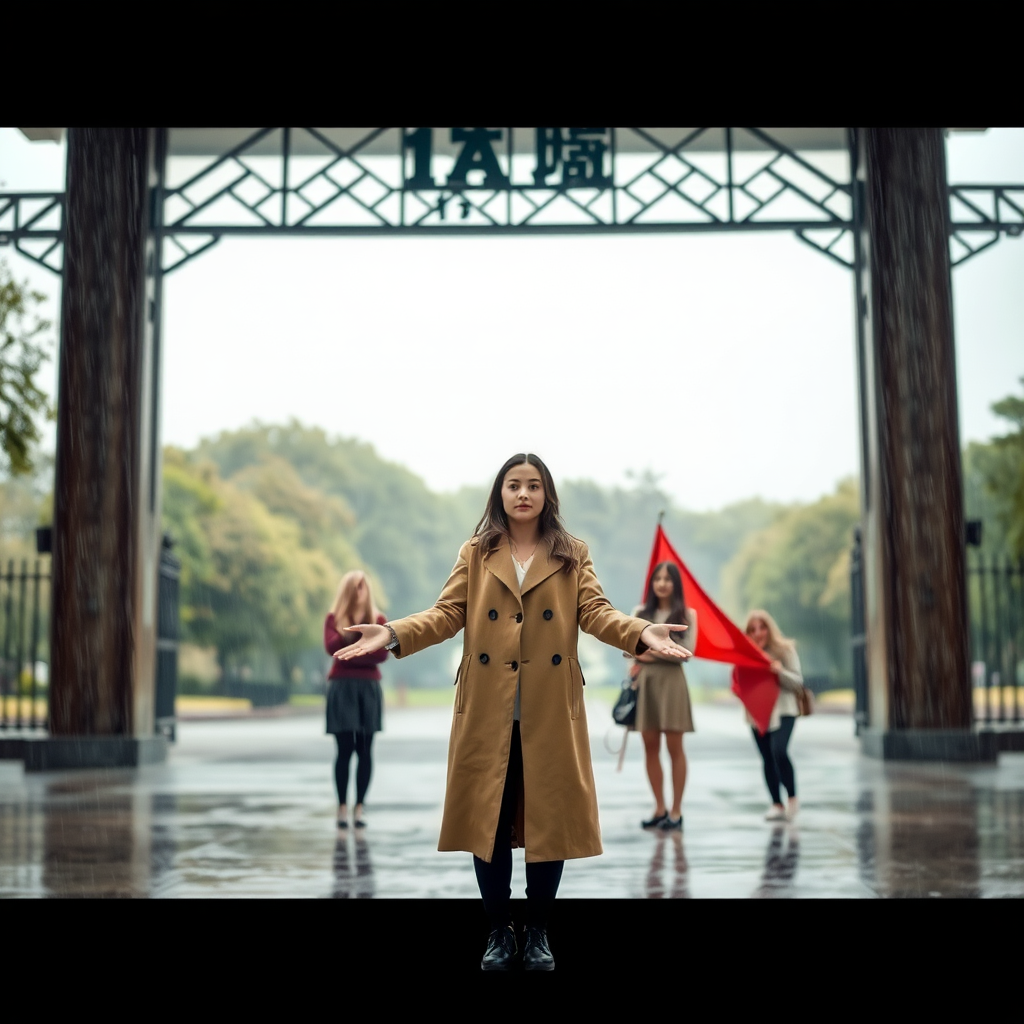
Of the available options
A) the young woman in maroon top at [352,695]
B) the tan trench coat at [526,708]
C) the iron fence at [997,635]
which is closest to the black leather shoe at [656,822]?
the young woman in maroon top at [352,695]

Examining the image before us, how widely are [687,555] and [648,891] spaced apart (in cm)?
11019

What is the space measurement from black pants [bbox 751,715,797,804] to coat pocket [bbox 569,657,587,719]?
5.00 meters

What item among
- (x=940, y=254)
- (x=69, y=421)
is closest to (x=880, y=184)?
(x=940, y=254)

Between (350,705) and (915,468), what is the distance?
913cm

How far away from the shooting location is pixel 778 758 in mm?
9250

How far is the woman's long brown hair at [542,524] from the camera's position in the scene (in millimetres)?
4656

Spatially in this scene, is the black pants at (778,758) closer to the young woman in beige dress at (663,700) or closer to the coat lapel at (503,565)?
the young woman in beige dress at (663,700)

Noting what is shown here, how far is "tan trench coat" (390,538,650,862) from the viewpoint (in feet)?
14.5

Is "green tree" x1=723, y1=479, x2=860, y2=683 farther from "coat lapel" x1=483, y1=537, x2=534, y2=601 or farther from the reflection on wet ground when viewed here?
"coat lapel" x1=483, y1=537, x2=534, y2=601

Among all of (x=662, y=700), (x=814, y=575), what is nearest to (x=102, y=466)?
(x=662, y=700)

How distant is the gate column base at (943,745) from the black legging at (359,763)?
27.5 feet

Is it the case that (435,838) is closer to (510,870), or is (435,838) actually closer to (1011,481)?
(510,870)
